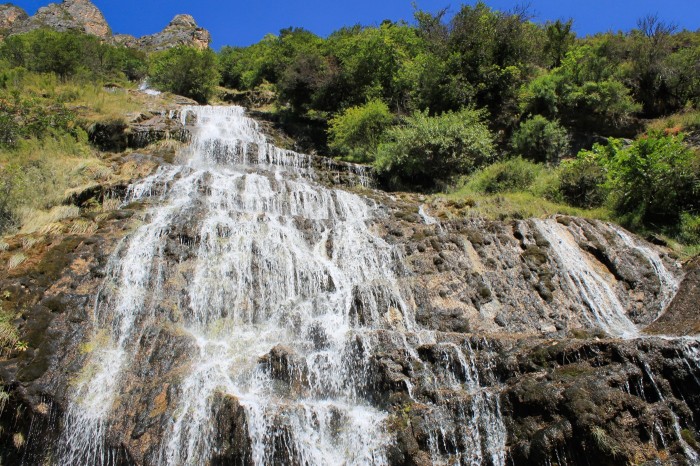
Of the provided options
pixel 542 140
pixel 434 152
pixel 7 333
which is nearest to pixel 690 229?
pixel 542 140

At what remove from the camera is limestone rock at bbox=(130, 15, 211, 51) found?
192ft

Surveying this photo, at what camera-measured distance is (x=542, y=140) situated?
19062mm

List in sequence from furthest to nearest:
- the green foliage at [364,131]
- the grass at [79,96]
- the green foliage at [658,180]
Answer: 1. the green foliage at [364,131]
2. the grass at [79,96]
3. the green foliage at [658,180]

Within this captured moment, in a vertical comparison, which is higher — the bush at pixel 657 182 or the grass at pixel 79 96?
the grass at pixel 79 96

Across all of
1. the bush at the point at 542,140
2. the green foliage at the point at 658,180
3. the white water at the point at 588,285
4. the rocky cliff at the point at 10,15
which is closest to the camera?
the white water at the point at 588,285

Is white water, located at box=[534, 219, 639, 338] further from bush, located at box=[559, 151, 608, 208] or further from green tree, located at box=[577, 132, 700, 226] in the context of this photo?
bush, located at box=[559, 151, 608, 208]

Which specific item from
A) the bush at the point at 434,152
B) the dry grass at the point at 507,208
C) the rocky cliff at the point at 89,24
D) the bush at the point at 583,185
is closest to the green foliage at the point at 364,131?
the bush at the point at 434,152

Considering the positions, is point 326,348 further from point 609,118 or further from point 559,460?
point 609,118

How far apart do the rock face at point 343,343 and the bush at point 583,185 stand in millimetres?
2420

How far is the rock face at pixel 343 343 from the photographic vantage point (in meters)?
6.74

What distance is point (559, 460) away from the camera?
6102 mm

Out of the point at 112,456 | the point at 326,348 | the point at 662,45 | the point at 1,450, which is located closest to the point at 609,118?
the point at 662,45

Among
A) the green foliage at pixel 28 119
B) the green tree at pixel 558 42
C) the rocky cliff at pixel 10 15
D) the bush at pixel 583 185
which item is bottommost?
the bush at pixel 583 185

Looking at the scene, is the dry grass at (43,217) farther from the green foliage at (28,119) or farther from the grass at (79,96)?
the grass at (79,96)
